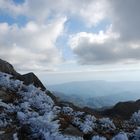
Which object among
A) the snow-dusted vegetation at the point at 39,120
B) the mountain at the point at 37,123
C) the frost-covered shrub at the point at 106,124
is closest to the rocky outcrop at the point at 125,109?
the snow-dusted vegetation at the point at 39,120

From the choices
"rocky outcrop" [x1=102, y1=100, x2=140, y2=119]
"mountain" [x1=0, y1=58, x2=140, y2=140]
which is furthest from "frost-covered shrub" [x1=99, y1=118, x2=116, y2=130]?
"rocky outcrop" [x1=102, y1=100, x2=140, y2=119]

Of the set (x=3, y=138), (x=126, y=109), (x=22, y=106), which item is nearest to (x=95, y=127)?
(x=22, y=106)

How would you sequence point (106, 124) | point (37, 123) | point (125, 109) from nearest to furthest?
point (37, 123), point (106, 124), point (125, 109)

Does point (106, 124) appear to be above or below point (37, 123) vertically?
below

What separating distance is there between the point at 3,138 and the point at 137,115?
1924cm

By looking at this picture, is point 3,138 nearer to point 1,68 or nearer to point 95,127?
point 95,127

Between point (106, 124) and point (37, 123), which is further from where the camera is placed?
point (106, 124)

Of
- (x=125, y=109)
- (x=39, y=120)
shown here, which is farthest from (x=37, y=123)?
(x=125, y=109)

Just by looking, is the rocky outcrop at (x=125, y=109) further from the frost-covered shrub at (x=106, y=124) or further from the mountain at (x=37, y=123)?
the frost-covered shrub at (x=106, y=124)

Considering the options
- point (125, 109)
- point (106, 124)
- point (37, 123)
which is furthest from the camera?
point (125, 109)

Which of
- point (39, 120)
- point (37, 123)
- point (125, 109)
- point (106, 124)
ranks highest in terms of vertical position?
point (39, 120)

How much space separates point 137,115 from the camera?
1149 inches

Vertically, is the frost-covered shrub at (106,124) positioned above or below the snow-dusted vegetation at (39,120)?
below

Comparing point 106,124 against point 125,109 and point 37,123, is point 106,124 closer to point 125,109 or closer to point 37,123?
point 37,123
